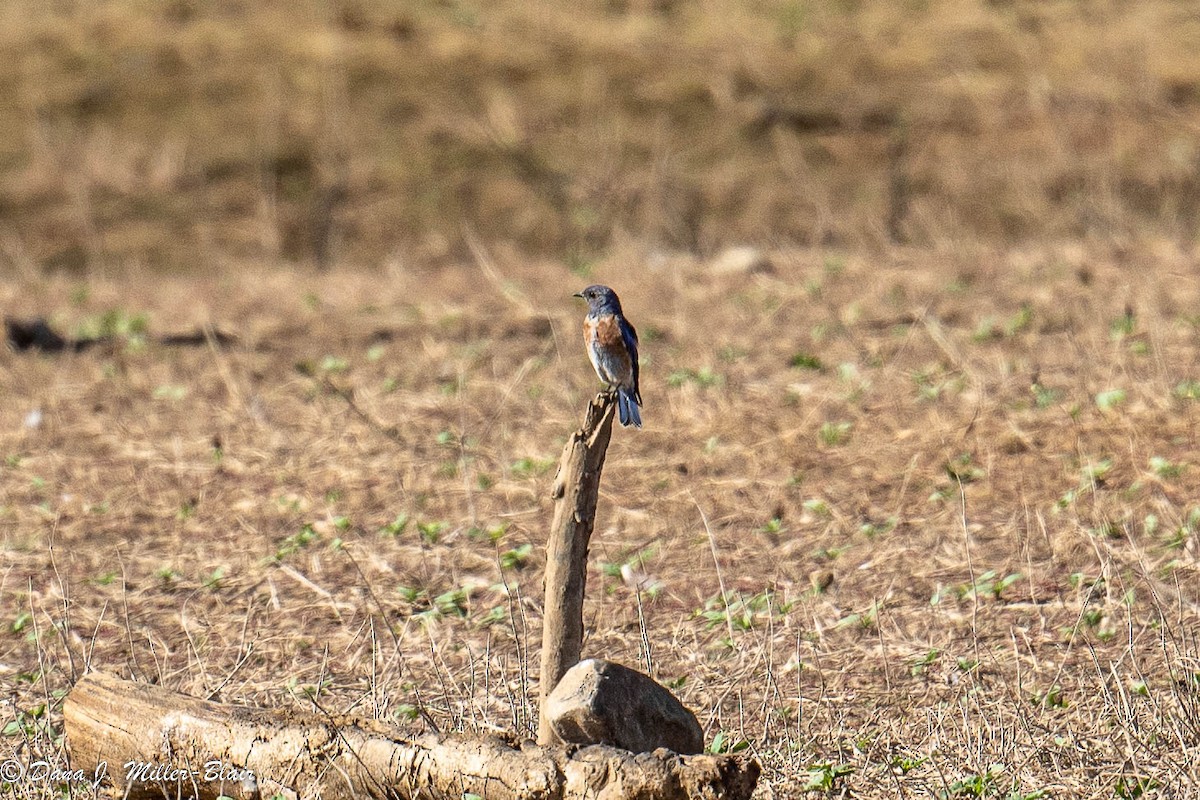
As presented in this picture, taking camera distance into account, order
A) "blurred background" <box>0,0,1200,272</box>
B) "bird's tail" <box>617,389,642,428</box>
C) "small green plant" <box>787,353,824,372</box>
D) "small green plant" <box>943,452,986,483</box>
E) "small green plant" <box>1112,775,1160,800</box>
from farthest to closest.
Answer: "blurred background" <box>0,0,1200,272</box> < "small green plant" <box>787,353,824,372</box> < "small green plant" <box>943,452,986,483</box> < "bird's tail" <box>617,389,642,428</box> < "small green plant" <box>1112,775,1160,800</box>

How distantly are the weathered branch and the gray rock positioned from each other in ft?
0.29

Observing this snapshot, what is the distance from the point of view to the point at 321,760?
338cm

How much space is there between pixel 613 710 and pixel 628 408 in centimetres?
106

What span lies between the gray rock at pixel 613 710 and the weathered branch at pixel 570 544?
0.09 metres

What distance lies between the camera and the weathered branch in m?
3.41

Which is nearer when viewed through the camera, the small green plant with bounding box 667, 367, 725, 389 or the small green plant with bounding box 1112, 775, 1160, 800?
the small green plant with bounding box 1112, 775, 1160, 800

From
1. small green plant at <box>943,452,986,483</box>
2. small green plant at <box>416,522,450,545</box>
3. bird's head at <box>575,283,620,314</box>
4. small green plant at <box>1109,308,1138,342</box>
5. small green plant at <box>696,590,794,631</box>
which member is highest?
bird's head at <box>575,283,620,314</box>

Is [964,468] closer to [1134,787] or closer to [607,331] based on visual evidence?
[607,331]

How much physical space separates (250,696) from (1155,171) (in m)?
12.7

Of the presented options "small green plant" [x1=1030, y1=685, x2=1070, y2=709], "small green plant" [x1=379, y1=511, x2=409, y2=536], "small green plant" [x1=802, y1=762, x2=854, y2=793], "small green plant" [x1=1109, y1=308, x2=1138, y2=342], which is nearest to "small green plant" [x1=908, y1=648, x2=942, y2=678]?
"small green plant" [x1=1030, y1=685, x2=1070, y2=709]

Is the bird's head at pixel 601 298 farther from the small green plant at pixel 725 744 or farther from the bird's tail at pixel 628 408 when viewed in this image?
the small green plant at pixel 725 744

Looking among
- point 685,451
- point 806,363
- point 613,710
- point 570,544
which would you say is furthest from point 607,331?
point 806,363

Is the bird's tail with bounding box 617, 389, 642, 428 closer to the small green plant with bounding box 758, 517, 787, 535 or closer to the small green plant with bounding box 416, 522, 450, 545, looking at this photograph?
the small green plant with bounding box 758, 517, 787, 535

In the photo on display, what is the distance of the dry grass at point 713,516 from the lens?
162 inches
